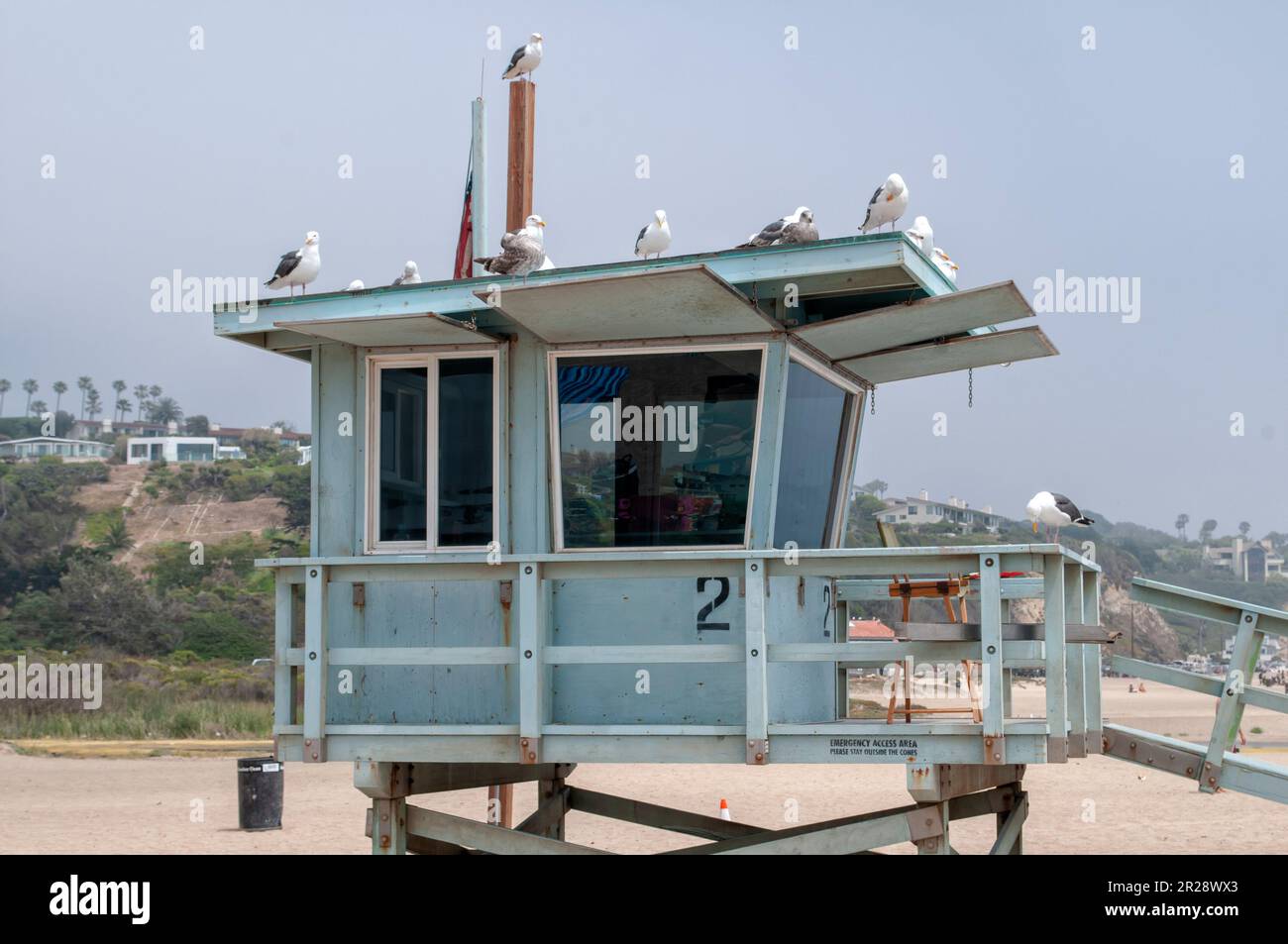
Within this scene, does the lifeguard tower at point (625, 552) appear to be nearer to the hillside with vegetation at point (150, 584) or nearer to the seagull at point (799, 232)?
the seagull at point (799, 232)

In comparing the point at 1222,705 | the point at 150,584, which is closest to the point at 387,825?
the point at 1222,705

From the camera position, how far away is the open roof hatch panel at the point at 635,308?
8766 mm

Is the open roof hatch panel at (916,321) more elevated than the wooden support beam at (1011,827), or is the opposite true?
the open roof hatch panel at (916,321)

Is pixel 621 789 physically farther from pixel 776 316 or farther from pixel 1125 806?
pixel 776 316

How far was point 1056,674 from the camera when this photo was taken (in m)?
8.06

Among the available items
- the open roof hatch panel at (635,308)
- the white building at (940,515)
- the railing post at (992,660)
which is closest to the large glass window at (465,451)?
the open roof hatch panel at (635,308)

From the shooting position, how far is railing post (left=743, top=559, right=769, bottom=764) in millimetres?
8391

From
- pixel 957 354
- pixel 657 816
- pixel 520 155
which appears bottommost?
pixel 657 816

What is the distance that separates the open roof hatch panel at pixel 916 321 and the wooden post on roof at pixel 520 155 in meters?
3.83

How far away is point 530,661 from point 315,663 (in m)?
1.29

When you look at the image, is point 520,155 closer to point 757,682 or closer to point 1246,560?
point 757,682

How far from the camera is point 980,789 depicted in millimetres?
10438
